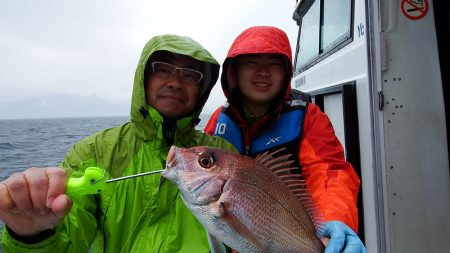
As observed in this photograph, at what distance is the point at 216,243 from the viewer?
1611 millimetres

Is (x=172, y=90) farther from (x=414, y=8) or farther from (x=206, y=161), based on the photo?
(x=414, y=8)

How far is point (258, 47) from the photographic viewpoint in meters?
2.92

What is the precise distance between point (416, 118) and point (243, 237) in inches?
69.1

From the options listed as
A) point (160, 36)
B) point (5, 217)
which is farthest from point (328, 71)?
point (5, 217)

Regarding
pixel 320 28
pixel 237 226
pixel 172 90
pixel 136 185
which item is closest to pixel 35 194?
pixel 136 185

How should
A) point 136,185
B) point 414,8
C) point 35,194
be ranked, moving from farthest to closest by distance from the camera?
point 414,8
point 136,185
point 35,194

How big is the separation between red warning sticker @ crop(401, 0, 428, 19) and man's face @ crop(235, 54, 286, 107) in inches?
40.3

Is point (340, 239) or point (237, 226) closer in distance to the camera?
point (237, 226)

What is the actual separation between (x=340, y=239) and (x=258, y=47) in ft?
5.64

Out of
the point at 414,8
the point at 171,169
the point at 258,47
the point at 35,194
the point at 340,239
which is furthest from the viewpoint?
the point at 258,47

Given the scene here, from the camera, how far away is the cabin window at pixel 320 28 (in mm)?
3898

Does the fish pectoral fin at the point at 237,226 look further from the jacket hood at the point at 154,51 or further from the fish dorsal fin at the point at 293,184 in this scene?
the jacket hood at the point at 154,51

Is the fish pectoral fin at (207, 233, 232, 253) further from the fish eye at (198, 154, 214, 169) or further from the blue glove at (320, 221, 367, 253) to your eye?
the blue glove at (320, 221, 367, 253)

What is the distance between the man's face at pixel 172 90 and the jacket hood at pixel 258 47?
692mm
